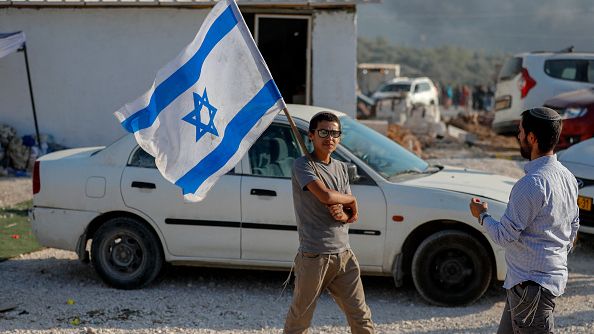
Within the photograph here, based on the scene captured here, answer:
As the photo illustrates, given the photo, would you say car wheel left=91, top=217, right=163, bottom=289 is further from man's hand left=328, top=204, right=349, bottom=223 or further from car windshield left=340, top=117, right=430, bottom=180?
man's hand left=328, top=204, right=349, bottom=223

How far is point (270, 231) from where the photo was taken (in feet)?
22.7

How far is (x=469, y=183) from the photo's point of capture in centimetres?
710

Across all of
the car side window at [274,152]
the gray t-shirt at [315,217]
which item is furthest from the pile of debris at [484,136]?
the gray t-shirt at [315,217]

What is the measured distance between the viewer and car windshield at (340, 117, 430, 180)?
708 centimetres

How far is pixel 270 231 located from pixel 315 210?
90.2 inches

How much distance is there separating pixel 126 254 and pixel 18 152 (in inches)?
294

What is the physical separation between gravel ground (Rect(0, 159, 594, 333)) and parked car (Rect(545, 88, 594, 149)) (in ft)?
19.2

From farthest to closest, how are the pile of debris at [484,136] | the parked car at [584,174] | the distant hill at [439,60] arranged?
the distant hill at [439,60]
the pile of debris at [484,136]
the parked car at [584,174]

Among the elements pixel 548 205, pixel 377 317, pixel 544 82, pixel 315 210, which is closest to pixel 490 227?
pixel 548 205

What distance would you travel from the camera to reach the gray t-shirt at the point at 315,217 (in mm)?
4648

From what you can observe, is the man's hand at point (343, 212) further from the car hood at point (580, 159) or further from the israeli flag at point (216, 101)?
the car hood at point (580, 159)

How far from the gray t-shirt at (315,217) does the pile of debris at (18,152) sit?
394 inches

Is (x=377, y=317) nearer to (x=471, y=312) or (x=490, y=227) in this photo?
(x=471, y=312)

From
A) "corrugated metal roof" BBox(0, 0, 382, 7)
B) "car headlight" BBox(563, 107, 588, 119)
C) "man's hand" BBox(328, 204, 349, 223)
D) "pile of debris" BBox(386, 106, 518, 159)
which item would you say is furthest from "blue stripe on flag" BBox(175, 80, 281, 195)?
"car headlight" BBox(563, 107, 588, 119)
